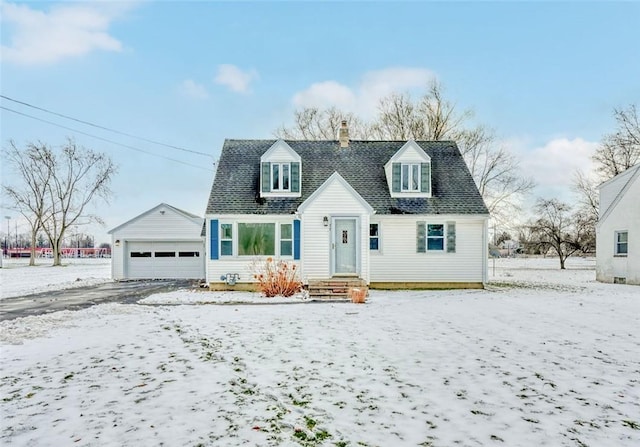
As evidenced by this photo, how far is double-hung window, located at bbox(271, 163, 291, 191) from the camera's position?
1689 cm

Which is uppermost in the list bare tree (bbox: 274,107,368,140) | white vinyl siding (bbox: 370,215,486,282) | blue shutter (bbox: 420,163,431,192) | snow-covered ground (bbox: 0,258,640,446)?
bare tree (bbox: 274,107,368,140)

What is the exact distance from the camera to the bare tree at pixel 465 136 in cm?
2991

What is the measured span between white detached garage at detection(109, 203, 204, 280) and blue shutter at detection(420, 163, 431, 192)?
12.4 meters

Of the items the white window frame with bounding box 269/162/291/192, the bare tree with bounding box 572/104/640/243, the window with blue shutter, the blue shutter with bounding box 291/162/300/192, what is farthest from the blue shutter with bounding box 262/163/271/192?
the bare tree with bounding box 572/104/640/243

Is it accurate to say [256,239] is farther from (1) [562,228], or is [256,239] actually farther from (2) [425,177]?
(1) [562,228]

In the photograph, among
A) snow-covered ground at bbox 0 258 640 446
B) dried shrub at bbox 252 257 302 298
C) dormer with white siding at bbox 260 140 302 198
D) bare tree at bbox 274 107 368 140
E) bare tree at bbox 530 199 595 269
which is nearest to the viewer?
snow-covered ground at bbox 0 258 640 446

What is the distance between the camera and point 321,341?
7332 mm

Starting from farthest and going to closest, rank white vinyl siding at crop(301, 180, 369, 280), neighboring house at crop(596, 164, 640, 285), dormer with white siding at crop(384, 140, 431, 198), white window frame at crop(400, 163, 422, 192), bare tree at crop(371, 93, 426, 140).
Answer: bare tree at crop(371, 93, 426, 140) → neighboring house at crop(596, 164, 640, 285) → white window frame at crop(400, 163, 422, 192) → dormer with white siding at crop(384, 140, 431, 198) → white vinyl siding at crop(301, 180, 369, 280)

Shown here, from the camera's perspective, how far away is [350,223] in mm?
16031

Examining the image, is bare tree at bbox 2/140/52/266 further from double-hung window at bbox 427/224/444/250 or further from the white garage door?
double-hung window at bbox 427/224/444/250

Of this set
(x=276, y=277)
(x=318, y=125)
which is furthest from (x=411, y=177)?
(x=318, y=125)

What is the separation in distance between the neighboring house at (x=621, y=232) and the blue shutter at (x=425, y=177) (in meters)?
9.43

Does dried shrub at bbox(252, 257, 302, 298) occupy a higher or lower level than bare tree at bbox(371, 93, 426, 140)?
A: lower

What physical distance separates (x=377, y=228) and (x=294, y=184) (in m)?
3.91
